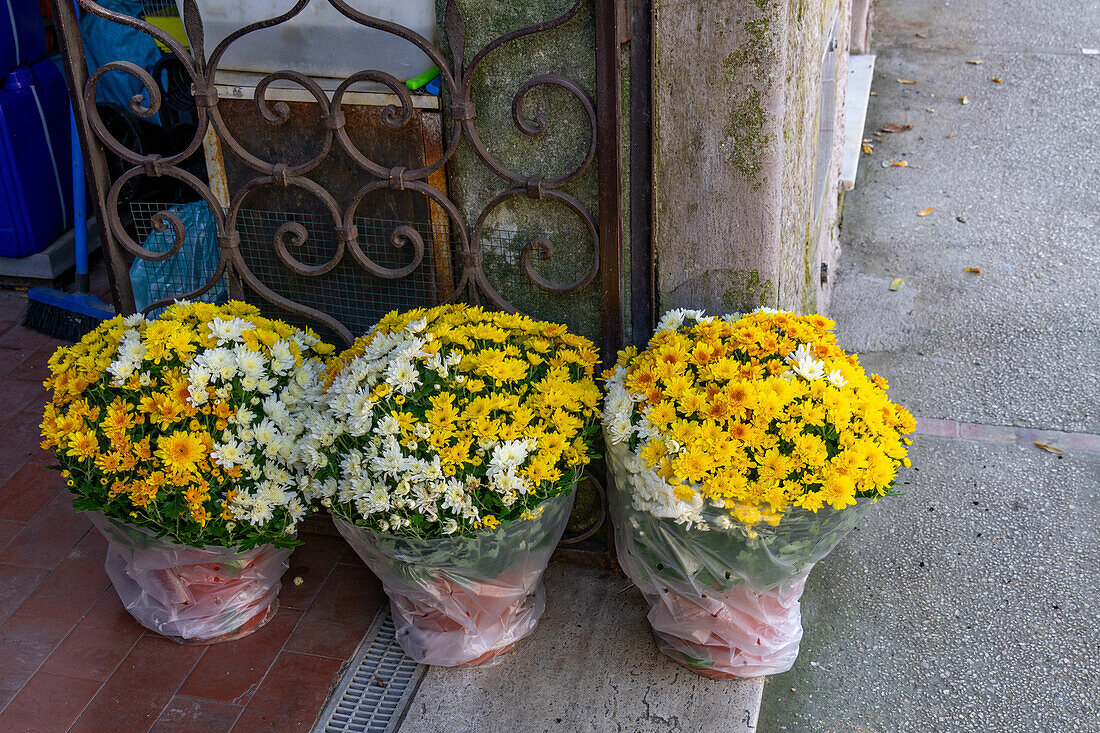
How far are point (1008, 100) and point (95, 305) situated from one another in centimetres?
564

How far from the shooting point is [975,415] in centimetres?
373

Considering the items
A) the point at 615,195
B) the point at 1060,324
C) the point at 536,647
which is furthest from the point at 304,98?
the point at 1060,324

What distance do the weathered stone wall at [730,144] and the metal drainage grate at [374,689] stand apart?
1.26 meters

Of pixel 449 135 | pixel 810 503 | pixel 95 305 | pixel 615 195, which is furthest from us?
pixel 95 305

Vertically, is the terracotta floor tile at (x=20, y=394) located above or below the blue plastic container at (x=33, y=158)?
below

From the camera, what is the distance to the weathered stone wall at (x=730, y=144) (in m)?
2.40

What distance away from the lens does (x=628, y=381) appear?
247cm

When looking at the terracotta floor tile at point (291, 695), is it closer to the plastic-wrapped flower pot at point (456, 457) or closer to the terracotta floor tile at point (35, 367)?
the plastic-wrapped flower pot at point (456, 457)

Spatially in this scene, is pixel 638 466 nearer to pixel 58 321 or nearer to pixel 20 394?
pixel 20 394

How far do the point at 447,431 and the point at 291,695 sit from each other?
955mm

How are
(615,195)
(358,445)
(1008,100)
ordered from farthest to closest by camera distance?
(1008,100) < (615,195) < (358,445)

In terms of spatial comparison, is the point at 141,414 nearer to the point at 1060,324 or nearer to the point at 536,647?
the point at 536,647

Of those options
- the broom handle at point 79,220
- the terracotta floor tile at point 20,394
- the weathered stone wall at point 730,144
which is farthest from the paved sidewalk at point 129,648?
the weathered stone wall at point 730,144

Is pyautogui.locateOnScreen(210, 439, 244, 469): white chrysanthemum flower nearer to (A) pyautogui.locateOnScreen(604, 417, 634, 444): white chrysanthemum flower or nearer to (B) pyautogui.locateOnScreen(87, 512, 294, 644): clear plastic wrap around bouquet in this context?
(B) pyautogui.locateOnScreen(87, 512, 294, 644): clear plastic wrap around bouquet
